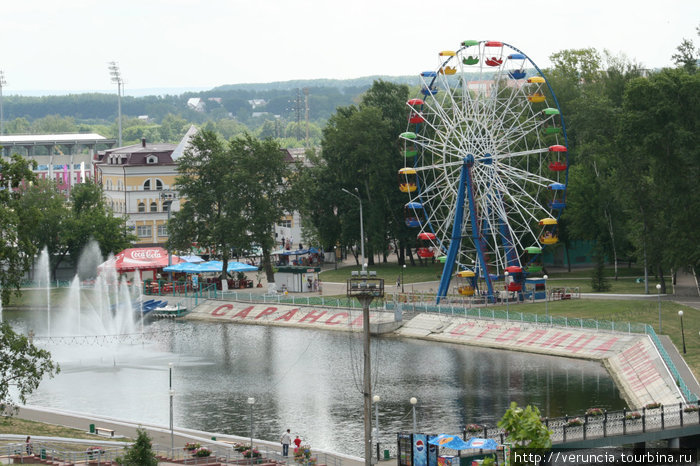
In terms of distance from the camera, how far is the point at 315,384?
2948 inches

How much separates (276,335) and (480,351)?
64.6 ft

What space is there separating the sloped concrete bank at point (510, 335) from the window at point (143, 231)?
30954 millimetres

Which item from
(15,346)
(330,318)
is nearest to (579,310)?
(330,318)

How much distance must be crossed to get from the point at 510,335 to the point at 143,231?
217ft

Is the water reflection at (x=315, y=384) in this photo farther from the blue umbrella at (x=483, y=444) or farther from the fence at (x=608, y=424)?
the blue umbrella at (x=483, y=444)

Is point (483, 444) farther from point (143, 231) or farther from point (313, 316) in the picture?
point (143, 231)

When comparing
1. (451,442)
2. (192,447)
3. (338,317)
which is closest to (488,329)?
(338,317)

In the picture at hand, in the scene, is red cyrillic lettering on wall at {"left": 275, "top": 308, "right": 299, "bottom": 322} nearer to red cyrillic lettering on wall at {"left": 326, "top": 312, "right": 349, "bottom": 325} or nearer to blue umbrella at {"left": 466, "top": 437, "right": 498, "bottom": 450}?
red cyrillic lettering on wall at {"left": 326, "top": 312, "right": 349, "bottom": 325}

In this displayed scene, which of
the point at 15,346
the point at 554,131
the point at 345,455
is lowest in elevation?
the point at 345,455

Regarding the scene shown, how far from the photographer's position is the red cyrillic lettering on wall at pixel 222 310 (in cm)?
10992

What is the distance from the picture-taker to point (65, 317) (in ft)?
358

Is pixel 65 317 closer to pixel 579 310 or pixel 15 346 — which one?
pixel 579 310

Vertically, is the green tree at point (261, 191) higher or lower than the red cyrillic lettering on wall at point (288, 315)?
higher

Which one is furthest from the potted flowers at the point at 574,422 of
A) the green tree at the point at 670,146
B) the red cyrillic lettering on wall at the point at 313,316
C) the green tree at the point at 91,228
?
the green tree at the point at 91,228
